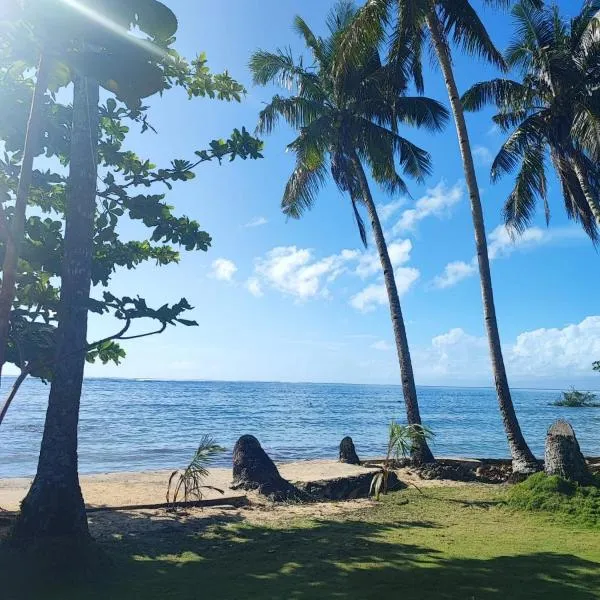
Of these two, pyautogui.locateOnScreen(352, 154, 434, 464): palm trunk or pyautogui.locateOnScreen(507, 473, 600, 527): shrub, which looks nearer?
pyautogui.locateOnScreen(507, 473, 600, 527): shrub

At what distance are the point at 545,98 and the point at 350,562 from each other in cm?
1527

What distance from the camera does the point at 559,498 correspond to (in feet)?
28.1

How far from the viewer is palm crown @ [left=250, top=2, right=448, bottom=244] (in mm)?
15945

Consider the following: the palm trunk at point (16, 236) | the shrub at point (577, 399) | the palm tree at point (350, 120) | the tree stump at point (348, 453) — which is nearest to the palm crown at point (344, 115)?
the palm tree at point (350, 120)

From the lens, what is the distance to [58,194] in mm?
7859

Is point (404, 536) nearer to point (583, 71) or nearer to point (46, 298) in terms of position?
point (46, 298)

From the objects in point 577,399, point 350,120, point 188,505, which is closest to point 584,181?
point 350,120

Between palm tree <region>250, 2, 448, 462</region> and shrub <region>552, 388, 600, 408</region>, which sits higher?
palm tree <region>250, 2, 448, 462</region>

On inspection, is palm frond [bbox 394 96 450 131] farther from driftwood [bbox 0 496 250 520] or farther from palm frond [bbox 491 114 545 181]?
driftwood [bbox 0 496 250 520]

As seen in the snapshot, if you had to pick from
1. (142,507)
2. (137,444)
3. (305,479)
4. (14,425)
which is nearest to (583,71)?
(305,479)

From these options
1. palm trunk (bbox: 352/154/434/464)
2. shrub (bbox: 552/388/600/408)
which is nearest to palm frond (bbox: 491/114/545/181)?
palm trunk (bbox: 352/154/434/464)

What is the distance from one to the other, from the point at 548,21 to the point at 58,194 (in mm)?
15930

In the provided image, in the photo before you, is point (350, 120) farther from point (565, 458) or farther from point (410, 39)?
point (565, 458)

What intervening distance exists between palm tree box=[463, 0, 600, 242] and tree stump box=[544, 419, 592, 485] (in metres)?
8.18
